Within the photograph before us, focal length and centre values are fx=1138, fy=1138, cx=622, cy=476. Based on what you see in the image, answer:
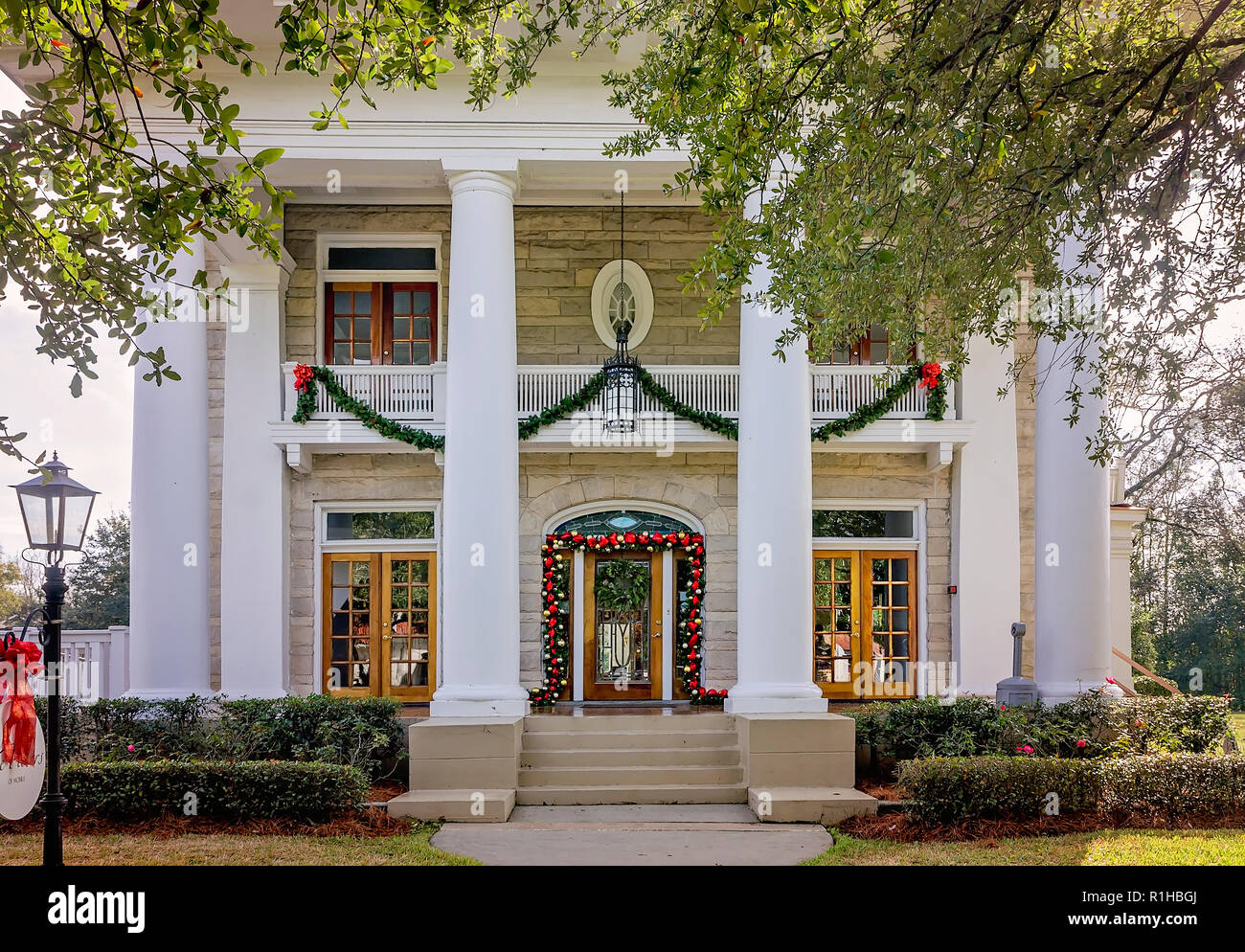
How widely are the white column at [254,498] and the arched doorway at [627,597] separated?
4.08m

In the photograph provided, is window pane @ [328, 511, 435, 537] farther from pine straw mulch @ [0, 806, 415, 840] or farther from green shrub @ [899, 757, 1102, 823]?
green shrub @ [899, 757, 1102, 823]

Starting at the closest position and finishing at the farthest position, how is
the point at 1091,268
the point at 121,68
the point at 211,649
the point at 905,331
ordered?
the point at 121,68, the point at 905,331, the point at 1091,268, the point at 211,649

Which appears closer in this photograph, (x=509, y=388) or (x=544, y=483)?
(x=509, y=388)

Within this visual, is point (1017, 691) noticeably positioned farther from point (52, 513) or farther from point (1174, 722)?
point (52, 513)

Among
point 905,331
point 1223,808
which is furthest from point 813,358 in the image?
point 1223,808

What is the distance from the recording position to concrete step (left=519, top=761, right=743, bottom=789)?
12891 mm

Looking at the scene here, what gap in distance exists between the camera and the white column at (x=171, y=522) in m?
14.0

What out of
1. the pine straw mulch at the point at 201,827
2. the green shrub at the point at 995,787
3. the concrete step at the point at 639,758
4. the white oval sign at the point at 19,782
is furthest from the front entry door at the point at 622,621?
the white oval sign at the point at 19,782

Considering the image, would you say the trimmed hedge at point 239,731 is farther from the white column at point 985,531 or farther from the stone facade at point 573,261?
the white column at point 985,531

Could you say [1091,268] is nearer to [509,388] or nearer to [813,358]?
[813,358]

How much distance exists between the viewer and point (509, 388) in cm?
1354

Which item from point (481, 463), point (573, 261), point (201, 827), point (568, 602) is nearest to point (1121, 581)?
point (568, 602)

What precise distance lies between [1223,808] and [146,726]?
11.2 meters

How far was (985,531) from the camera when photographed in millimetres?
16750
